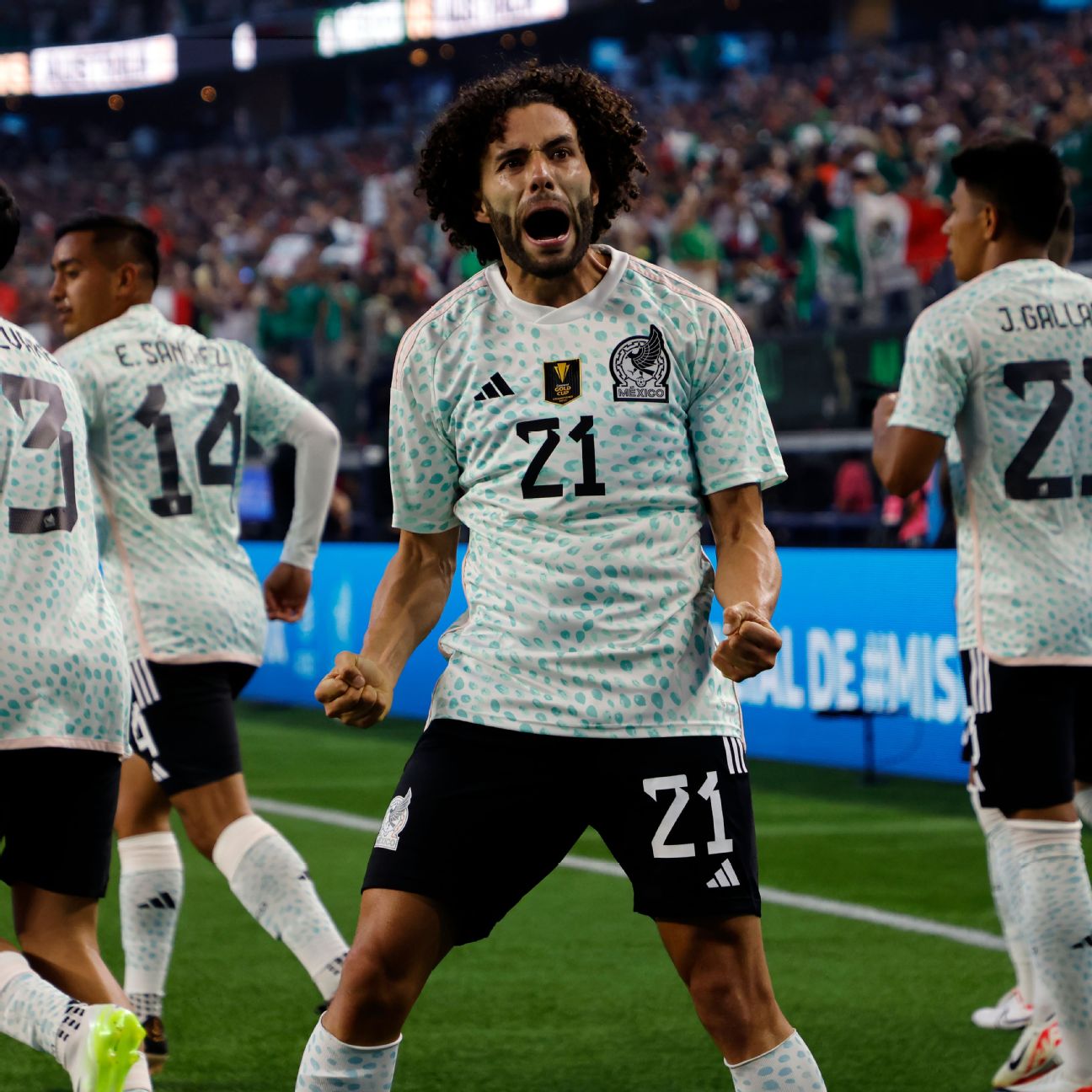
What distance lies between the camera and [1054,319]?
4188 millimetres

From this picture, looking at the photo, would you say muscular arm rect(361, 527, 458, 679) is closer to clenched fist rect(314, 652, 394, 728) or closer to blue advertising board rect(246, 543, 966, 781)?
clenched fist rect(314, 652, 394, 728)

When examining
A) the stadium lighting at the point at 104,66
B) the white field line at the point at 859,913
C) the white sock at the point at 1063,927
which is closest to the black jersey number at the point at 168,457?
the white sock at the point at 1063,927

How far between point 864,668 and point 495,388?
21.8ft

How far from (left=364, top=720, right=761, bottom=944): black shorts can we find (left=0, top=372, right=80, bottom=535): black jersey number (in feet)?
2.57

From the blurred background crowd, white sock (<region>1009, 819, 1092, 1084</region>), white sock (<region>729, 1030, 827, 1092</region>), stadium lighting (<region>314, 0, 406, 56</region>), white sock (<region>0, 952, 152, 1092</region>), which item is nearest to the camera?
white sock (<region>729, 1030, 827, 1092</region>)

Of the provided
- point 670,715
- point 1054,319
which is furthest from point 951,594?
point 670,715

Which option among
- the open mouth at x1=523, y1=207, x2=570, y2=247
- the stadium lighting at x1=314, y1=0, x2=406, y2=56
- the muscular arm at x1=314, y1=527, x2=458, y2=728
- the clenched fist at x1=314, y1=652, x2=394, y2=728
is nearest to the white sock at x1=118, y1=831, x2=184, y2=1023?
the muscular arm at x1=314, y1=527, x2=458, y2=728

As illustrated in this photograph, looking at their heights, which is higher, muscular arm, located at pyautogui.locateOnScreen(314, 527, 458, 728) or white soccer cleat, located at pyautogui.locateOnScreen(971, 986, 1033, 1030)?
muscular arm, located at pyautogui.locateOnScreen(314, 527, 458, 728)

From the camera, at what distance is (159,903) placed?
4.77m

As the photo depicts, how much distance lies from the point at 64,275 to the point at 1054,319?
261 cm

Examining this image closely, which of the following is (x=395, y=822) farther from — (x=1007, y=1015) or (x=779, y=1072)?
(x=1007, y=1015)

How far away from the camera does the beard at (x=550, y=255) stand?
300 cm

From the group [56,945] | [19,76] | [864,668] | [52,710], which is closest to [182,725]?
[56,945]

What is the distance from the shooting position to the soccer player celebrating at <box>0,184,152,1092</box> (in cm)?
315
